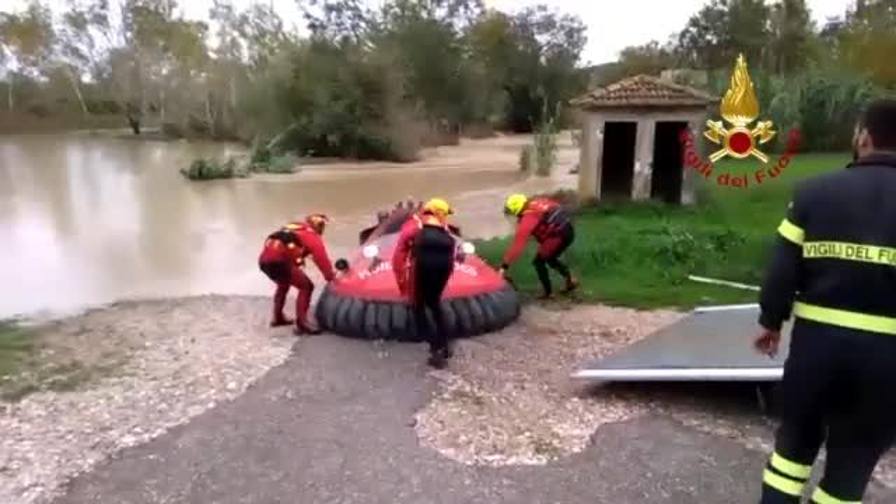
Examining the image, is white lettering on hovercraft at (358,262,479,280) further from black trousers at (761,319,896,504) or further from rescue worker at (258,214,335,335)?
black trousers at (761,319,896,504)

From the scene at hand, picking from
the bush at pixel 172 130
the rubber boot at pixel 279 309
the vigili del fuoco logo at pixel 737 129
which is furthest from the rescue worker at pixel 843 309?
the bush at pixel 172 130

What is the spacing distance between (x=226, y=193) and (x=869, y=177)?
64.4ft

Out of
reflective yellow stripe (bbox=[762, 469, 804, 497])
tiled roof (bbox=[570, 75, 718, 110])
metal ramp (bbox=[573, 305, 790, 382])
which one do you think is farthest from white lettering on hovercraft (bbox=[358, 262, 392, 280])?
tiled roof (bbox=[570, 75, 718, 110])

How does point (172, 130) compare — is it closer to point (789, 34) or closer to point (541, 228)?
point (789, 34)

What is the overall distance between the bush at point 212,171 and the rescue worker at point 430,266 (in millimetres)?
19170

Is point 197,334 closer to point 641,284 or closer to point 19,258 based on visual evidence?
point 641,284

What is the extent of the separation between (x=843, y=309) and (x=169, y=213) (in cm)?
1630

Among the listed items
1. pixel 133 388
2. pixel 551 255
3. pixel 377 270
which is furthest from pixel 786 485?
pixel 551 255

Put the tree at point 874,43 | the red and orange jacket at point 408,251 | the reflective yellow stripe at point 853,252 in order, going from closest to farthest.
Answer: the reflective yellow stripe at point 853,252 → the red and orange jacket at point 408,251 → the tree at point 874,43

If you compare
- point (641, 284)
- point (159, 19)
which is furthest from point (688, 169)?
point (159, 19)

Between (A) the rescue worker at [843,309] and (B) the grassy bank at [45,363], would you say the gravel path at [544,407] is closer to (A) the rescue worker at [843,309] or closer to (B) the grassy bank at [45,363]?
(A) the rescue worker at [843,309]

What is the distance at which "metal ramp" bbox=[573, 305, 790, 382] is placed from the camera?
500cm

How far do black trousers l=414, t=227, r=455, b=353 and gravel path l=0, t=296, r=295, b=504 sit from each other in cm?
113

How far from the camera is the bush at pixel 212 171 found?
24.5 meters
